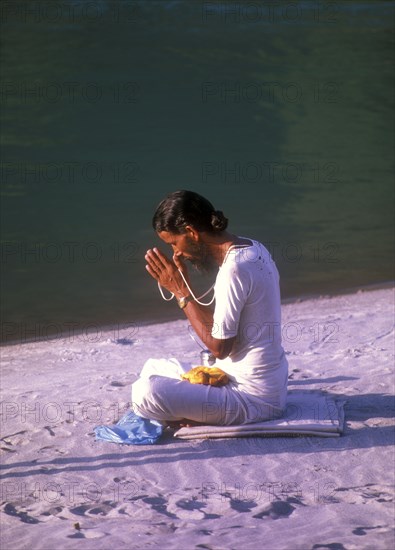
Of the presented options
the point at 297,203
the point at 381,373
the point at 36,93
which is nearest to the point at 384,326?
the point at 381,373

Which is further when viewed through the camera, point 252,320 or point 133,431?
point 133,431

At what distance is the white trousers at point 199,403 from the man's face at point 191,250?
0.70 m

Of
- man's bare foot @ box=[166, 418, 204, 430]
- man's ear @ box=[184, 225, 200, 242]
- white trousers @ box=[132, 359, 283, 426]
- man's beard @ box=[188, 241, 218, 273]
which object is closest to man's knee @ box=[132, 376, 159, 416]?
white trousers @ box=[132, 359, 283, 426]

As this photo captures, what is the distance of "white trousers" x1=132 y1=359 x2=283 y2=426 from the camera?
5766mm

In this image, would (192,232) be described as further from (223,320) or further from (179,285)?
(223,320)

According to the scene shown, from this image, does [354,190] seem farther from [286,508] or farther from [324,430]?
[286,508]

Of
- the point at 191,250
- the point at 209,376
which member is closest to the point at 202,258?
the point at 191,250

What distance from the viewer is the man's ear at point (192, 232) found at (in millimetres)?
5512

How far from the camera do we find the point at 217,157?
19.2 meters

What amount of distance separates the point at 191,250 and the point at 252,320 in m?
0.53

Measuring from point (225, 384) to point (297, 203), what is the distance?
941cm

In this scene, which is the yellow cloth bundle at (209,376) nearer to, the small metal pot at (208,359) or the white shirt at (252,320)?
the white shirt at (252,320)

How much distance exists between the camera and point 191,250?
5629 millimetres

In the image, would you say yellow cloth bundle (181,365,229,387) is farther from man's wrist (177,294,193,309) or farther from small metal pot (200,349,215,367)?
man's wrist (177,294,193,309)
